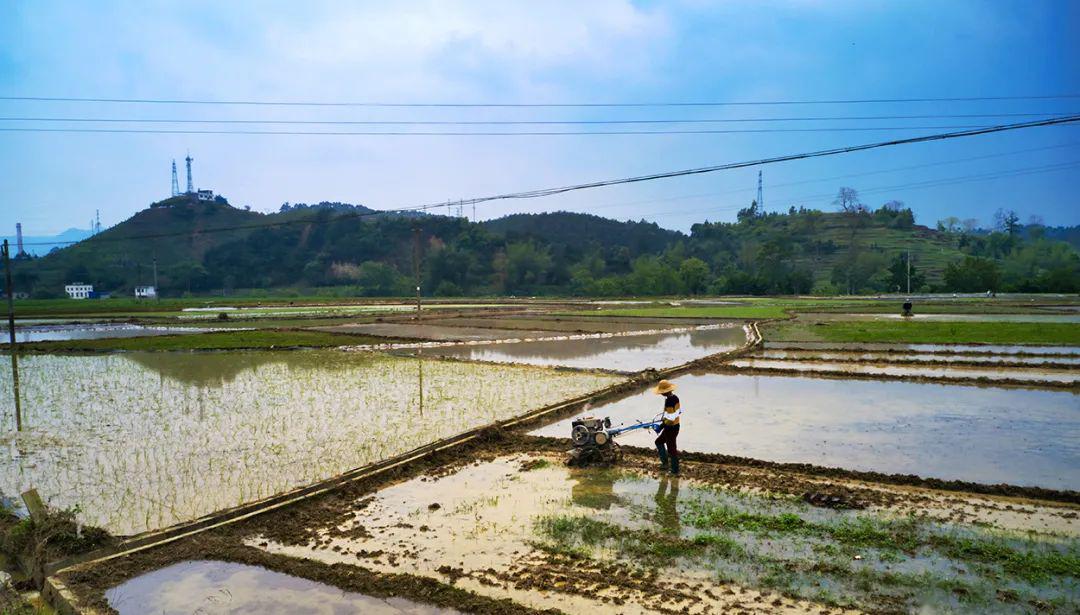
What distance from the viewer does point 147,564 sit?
593 centimetres

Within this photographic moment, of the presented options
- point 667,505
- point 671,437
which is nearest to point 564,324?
point 671,437

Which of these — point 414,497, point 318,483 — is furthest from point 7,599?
point 414,497

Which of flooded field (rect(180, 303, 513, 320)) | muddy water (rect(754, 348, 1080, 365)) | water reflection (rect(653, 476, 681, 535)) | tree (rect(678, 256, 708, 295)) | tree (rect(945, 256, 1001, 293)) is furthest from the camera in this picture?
tree (rect(678, 256, 708, 295))

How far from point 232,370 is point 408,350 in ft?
20.6

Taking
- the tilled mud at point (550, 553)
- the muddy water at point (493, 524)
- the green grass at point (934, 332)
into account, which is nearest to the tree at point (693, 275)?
the green grass at point (934, 332)

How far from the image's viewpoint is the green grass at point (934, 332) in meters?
22.1

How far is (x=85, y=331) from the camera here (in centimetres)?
3247

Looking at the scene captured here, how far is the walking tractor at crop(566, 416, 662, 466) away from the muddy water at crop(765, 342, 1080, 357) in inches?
579

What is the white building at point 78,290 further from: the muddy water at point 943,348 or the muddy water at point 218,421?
the muddy water at point 943,348

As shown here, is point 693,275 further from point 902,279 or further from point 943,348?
point 943,348

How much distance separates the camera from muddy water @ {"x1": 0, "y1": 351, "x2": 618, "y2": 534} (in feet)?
26.1

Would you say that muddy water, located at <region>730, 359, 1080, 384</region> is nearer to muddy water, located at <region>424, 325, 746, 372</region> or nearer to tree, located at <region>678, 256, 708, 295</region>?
muddy water, located at <region>424, 325, 746, 372</region>

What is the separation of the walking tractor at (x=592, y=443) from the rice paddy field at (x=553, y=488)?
7.7 inches

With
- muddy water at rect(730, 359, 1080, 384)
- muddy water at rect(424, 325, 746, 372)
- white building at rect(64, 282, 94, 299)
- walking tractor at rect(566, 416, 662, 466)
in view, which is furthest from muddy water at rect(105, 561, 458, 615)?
white building at rect(64, 282, 94, 299)
